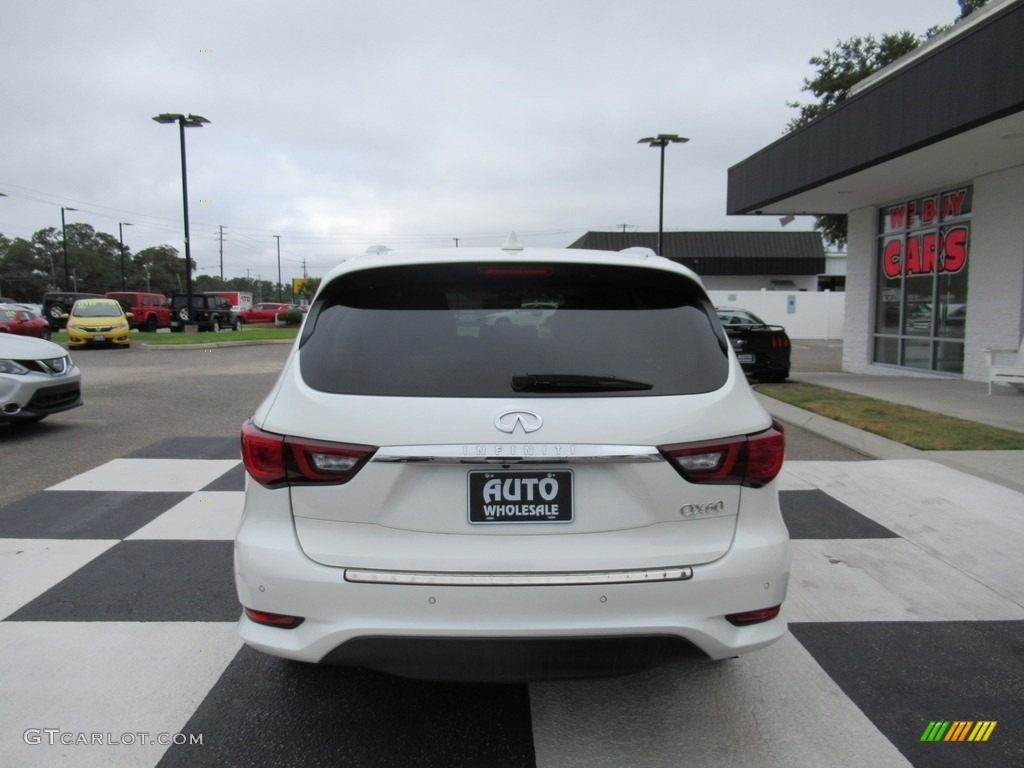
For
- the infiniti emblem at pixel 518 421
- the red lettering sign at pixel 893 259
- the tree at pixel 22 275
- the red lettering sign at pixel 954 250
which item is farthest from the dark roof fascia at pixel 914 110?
the tree at pixel 22 275

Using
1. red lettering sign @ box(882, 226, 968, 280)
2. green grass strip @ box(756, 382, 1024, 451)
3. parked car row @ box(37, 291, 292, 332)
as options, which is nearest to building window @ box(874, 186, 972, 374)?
red lettering sign @ box(882, 226, 968, 280)

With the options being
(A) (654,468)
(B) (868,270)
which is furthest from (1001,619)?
(B) (868,270)

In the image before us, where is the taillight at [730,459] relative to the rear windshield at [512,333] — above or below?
below

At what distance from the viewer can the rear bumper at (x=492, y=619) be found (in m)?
2.29

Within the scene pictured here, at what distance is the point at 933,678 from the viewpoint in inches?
126

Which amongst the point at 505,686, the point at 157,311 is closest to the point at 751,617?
the point at 505,686

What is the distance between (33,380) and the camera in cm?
797

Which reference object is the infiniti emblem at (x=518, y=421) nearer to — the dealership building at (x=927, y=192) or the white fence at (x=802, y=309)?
the dealership building at (x=927, y=192)

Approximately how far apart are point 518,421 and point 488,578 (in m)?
0.48

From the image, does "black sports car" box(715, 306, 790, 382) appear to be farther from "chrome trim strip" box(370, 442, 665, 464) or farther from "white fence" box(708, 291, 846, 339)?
"white fence" box(708, 291, 846, 339)

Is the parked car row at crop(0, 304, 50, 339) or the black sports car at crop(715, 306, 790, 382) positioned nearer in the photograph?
the black sports car at crop(715, 306, 790, 382)

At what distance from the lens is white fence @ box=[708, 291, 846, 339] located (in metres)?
33.9

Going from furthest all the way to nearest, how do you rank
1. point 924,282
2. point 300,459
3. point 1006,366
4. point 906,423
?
point 924,282, point 1006,366, point 906,423, point 300,459

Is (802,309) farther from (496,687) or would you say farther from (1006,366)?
(496,687)
